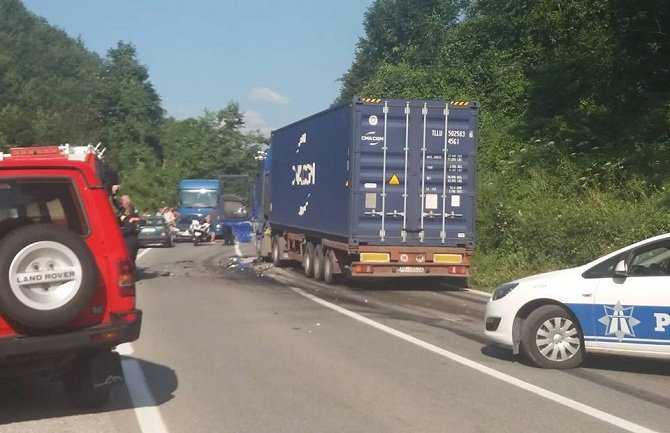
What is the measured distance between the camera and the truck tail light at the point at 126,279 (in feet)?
23.9

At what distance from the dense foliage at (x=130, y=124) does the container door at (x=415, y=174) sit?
5423cm

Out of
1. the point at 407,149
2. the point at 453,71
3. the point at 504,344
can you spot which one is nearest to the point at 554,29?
the point at 453,71

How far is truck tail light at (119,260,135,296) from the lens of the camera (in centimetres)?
729

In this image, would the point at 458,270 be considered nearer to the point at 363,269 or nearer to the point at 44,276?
the point at 363,269

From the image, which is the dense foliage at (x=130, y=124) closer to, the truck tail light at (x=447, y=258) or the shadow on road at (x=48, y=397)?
the truck tail light at (x=447, y=258)

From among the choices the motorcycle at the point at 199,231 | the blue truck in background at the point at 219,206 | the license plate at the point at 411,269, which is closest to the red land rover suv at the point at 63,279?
the license plate at the point at 411,269

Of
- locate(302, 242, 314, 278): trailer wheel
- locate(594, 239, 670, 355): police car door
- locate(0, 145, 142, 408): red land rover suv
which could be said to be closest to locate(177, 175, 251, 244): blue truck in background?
locate(302, 242, 314, 278): trailer wheel

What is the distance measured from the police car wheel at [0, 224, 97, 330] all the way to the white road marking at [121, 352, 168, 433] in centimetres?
111

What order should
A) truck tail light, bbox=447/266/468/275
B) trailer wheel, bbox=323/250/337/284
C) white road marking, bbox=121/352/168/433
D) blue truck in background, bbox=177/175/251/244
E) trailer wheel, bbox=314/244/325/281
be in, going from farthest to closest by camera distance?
blue truck in background, bbox=177/175/251/244, trailer wheel, bbox=314/244/325/281, trailer wheel, bbox=323/250/337/284, truck tail light, bbox=447/266/468/275, white road marking, bbox=121/352/168/433

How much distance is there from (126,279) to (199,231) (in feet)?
124

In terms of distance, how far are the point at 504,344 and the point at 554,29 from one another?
83.0 feet

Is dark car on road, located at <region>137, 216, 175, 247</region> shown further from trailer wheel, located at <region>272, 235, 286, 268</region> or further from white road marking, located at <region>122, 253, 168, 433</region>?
white road marking, located at <region>122, 253, 168, 433</region>

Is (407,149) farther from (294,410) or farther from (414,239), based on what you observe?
(294,410)

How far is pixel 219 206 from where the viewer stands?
157 ft
